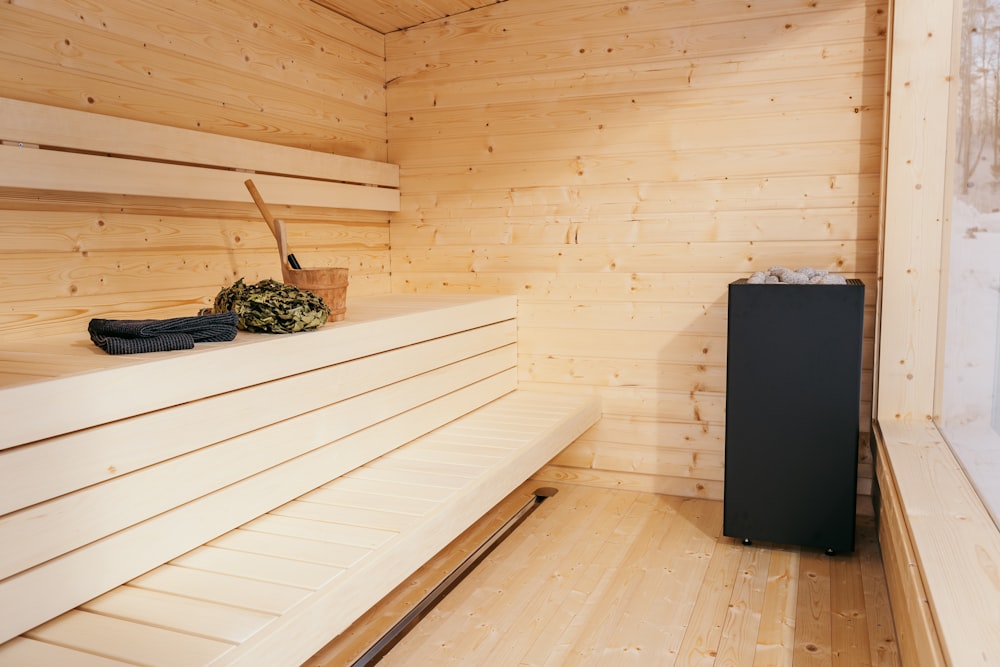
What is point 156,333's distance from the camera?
1784 millimetres

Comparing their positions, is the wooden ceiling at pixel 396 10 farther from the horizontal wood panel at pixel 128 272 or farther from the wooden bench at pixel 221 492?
the wooden bench at pixel 221 492

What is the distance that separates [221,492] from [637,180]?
2066 mm

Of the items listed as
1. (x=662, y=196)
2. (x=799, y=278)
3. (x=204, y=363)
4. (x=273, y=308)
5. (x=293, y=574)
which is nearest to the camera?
(x=293, y=574)

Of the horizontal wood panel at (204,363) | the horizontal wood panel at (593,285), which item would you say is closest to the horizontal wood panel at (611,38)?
the horizontal wood panel at (593,285)

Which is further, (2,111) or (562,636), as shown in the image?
(562,636)

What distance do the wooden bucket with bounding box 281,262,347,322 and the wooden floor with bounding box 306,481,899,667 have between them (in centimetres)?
87

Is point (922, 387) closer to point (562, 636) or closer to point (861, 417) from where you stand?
point (861, 417)

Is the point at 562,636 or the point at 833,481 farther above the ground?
the point at 833,481

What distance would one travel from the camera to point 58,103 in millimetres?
2111

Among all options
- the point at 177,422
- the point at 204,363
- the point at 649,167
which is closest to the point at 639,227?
the point at 649,167

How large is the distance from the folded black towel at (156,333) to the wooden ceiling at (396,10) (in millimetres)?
1701

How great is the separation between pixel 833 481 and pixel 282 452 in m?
1.71

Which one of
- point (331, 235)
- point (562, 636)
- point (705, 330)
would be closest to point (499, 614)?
point (562, 636)

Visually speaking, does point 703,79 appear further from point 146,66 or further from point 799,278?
point 146,66
